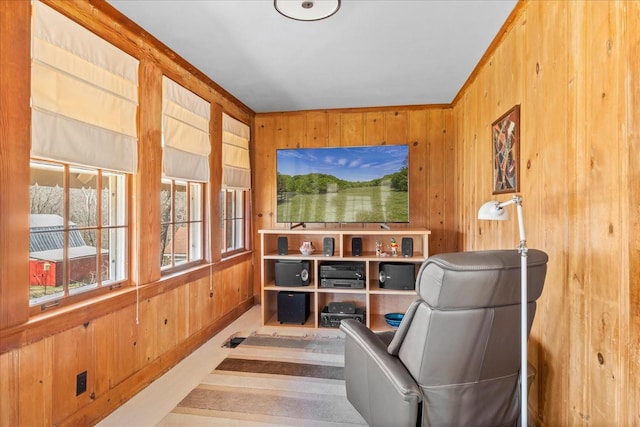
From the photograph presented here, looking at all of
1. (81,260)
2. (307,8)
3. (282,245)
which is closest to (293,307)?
(282,245)

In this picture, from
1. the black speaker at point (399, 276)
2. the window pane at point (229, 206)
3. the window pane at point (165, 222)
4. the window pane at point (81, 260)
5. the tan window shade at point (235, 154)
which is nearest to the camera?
the window pane at point (81, 260)

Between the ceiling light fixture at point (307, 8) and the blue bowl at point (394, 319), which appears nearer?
the ceiling light fixture at point (307, 8)

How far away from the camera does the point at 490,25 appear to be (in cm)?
220

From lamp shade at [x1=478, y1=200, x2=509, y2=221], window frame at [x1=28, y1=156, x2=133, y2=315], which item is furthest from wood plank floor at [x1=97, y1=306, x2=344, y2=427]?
lamp shade at [x1=478, y1=200, x2=509, y2=221]

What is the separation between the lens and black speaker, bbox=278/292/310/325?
353 cm

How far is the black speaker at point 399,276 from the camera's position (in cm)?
339

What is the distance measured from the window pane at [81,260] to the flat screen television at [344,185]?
78.9 inches

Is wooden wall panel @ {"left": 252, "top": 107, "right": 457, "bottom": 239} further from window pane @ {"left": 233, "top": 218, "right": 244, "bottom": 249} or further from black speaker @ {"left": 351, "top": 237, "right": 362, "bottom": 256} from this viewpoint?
window pane @ {"left": 233, "top": 218, "right": 244, "bottom": 249}

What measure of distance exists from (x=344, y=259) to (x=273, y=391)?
4.88 ft

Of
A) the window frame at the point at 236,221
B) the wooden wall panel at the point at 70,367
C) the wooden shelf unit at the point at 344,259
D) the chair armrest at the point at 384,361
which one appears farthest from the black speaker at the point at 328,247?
the wooden wall panel at the point at 70,367

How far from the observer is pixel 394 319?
3.45 metres

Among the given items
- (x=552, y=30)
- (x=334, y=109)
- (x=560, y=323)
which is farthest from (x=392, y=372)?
(x=334, y=109)

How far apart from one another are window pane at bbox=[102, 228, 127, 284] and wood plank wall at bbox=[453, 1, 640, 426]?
2545 millimetres

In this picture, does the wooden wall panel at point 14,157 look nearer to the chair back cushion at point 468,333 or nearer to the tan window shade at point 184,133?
the tan window shade at point 184,133
